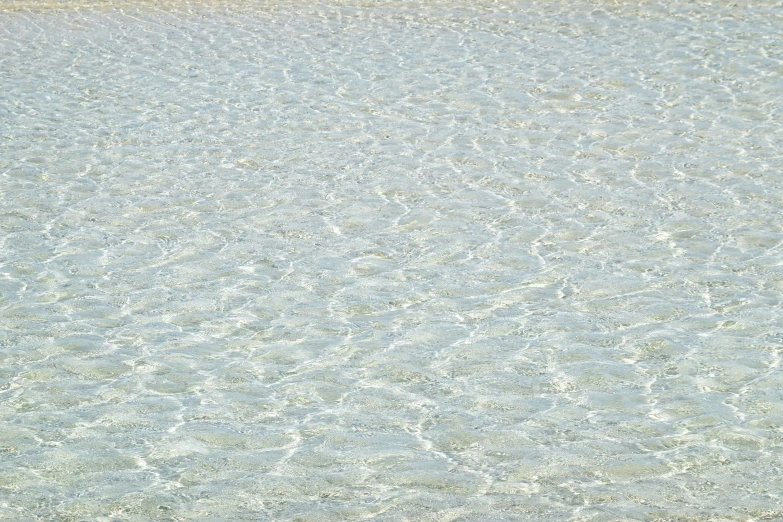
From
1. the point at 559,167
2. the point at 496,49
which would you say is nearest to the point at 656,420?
the point at 559,167

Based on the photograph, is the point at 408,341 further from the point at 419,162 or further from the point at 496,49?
the point at 496,49

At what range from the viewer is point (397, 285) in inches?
220

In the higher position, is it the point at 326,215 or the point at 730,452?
the point at 326,215

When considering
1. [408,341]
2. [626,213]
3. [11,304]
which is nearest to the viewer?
[408,341]

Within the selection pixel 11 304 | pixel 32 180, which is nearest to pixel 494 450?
pixel 11 304

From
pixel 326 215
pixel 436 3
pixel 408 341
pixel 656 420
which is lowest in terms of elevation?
pixel 656 420

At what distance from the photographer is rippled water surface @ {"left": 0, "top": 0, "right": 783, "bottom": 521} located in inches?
155

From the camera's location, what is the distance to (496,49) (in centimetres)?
1048

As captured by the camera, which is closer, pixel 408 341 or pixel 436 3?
pixel 408 341

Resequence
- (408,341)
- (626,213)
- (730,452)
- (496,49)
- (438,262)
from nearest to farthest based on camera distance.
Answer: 1. (730,452)
2. (408,341)
3. (438,262)
4. (626,213)
5. (496,49)

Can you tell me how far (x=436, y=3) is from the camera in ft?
41.4

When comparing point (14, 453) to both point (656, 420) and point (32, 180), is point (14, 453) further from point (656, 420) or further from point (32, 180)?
point (32, 180)

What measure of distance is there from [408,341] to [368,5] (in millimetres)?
8339

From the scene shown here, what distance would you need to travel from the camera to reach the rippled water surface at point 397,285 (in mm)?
3949
